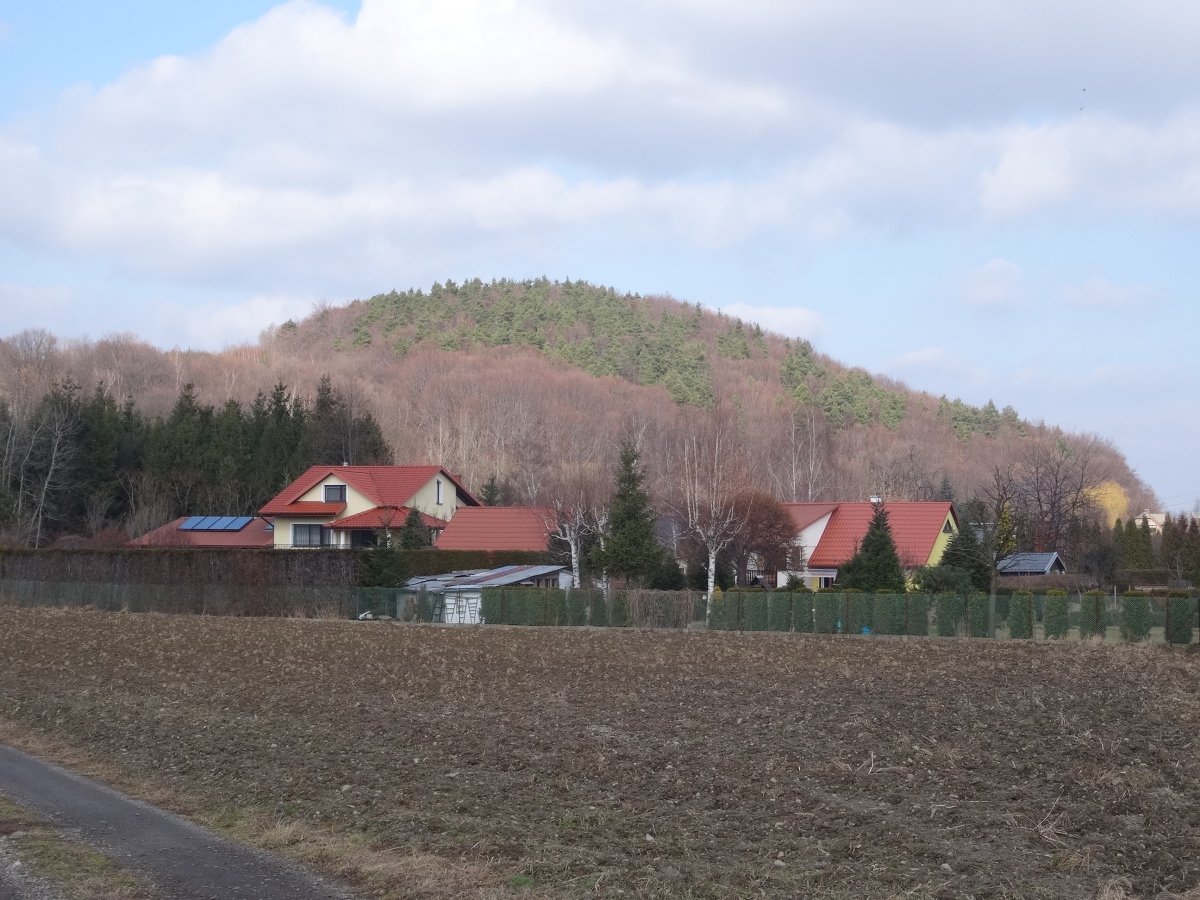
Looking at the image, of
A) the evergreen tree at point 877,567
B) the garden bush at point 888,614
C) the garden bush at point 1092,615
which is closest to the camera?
the garden bush at point 1092,615

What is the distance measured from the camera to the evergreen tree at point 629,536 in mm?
51750

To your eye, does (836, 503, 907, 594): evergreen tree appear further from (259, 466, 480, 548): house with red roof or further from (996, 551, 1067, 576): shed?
(259, 466, 480, 548): house with red roof

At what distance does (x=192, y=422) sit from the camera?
82188 mm

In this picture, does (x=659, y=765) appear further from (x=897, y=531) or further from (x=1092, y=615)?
(x=897, y=531)

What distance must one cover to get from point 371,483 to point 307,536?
4717mm

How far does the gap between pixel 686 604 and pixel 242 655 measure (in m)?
19.5

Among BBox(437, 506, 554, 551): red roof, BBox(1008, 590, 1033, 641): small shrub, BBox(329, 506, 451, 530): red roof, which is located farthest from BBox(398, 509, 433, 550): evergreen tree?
BBox(1008, 590, 1033, 641): small shrub

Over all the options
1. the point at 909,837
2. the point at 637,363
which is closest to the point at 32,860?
the point at 909,837

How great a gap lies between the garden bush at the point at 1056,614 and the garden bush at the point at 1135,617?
1.83 meters

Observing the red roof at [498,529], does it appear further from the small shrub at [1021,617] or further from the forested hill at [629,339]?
the forested hill at [629,339]

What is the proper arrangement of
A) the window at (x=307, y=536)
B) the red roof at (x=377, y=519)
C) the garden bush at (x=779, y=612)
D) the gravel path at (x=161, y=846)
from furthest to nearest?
the window at (x=307, y=536)
the red roof at (x=377, y=519)
the garden bush at (x=779, y=612)
the gravel path at (x=161, y=846)

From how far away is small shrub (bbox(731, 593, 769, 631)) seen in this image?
1769 inches

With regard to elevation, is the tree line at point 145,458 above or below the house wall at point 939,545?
above

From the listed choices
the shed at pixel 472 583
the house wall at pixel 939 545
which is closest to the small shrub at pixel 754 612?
the shed at pixel 472 583
